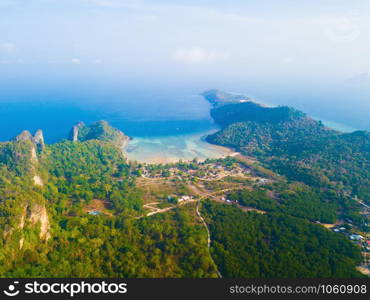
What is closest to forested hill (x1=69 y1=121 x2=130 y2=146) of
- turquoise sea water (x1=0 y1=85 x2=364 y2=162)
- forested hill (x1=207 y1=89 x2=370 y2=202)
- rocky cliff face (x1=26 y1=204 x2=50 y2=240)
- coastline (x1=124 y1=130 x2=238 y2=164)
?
coastline (x1=124 y1=130 x2=238 y2=164)

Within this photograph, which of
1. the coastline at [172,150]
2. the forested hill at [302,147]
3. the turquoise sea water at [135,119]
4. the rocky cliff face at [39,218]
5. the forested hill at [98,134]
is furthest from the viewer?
the turquoise sea water at [135,119]

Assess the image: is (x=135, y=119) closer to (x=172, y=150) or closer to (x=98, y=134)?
(x=98, y=134)

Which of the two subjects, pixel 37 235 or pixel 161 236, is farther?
pixel 161 236

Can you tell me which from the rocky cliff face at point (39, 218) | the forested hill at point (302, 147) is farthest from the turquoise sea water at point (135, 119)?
the rocky cliff face at point (39, 218)

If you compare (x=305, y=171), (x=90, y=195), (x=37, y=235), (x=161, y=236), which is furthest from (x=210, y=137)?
(x=37, y=235)

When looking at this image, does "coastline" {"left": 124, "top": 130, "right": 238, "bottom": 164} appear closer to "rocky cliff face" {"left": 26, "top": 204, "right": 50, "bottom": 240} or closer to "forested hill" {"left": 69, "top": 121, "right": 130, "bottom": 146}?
"forested hill" {"left": 69, "top": 121, "right": 130, "bottom": 146}

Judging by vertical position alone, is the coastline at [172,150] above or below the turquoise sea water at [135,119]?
below

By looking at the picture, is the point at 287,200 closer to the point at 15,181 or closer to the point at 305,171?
the point at 305,171

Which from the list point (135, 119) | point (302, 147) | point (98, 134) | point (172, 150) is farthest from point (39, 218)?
point (135, 119)

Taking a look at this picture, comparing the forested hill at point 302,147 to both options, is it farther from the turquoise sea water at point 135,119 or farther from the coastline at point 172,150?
the turquoise sea water at point 135,119
